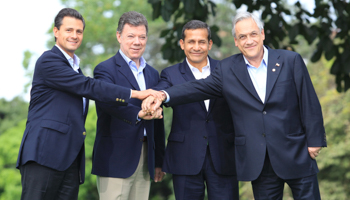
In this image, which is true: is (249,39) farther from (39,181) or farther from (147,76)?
(39,181)

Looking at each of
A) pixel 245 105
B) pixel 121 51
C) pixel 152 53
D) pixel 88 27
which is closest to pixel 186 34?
pixel 121 51

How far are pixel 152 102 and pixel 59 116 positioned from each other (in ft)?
2.63

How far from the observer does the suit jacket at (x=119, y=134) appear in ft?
12.1

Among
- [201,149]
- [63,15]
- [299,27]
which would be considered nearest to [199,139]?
[201,149]

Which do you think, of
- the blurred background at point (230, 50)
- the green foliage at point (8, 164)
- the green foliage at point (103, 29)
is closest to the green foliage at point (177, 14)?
the blurred background at point (230, 50)

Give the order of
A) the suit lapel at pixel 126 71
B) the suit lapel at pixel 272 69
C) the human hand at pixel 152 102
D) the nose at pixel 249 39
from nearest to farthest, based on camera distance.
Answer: the suit lapel at pixel 272 69
the nose at pixel 249 39
the human hand at pixel 152 102
the suit lapel at pixel 126 71

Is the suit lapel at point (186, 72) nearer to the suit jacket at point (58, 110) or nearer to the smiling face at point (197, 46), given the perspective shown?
the smiling face at point (197, 46)

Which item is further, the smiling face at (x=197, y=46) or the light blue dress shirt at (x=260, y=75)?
the smiling face at (x=197, y=46)

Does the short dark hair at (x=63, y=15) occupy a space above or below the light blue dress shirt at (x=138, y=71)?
above

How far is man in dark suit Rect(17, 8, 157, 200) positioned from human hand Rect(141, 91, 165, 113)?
9 centimetres

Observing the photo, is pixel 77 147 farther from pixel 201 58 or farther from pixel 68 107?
pixel 201 58

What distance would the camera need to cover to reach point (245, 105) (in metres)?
3.45

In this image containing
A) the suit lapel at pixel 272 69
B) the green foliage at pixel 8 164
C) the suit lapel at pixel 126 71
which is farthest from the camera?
the green foliage at pixel 8 164

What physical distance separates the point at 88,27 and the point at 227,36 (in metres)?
8.79
